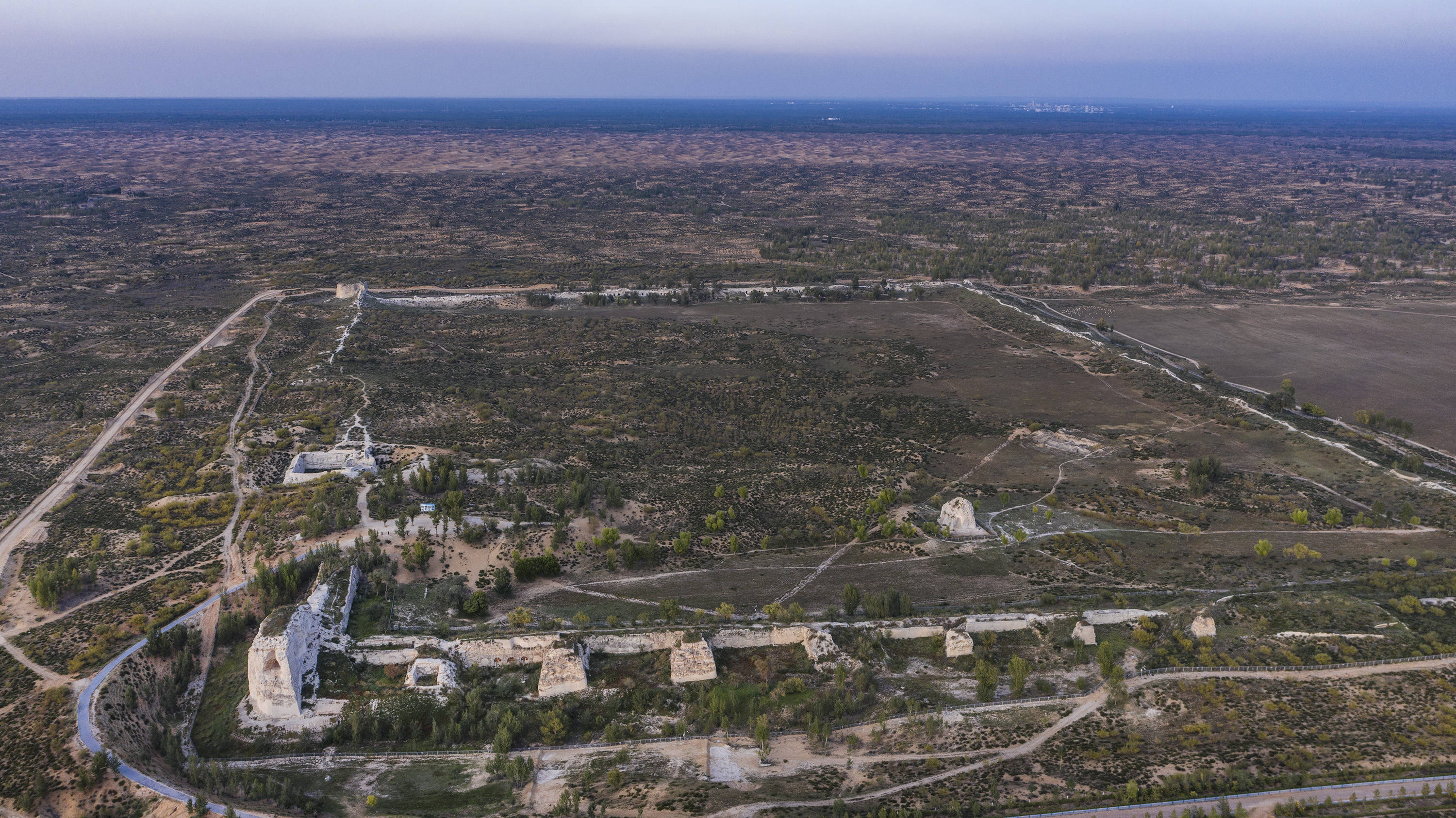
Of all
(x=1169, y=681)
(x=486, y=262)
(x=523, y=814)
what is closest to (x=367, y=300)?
(x=486, y=262)

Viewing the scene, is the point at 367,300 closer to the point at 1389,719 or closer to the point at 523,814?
the point at 523,814

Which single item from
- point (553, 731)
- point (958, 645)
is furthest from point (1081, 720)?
point (553, 731)

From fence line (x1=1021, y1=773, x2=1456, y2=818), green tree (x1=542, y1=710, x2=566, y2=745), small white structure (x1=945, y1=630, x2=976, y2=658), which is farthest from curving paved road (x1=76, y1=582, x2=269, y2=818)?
small white structure (x1=945, y1=630, x2=976, y2=658)

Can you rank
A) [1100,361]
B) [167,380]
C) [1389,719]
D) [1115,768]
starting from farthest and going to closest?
[1100,361], [167,380], [1389,719], [1115,768]

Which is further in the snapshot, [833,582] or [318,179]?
[318,179]

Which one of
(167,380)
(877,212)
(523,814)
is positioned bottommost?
(523,814)
